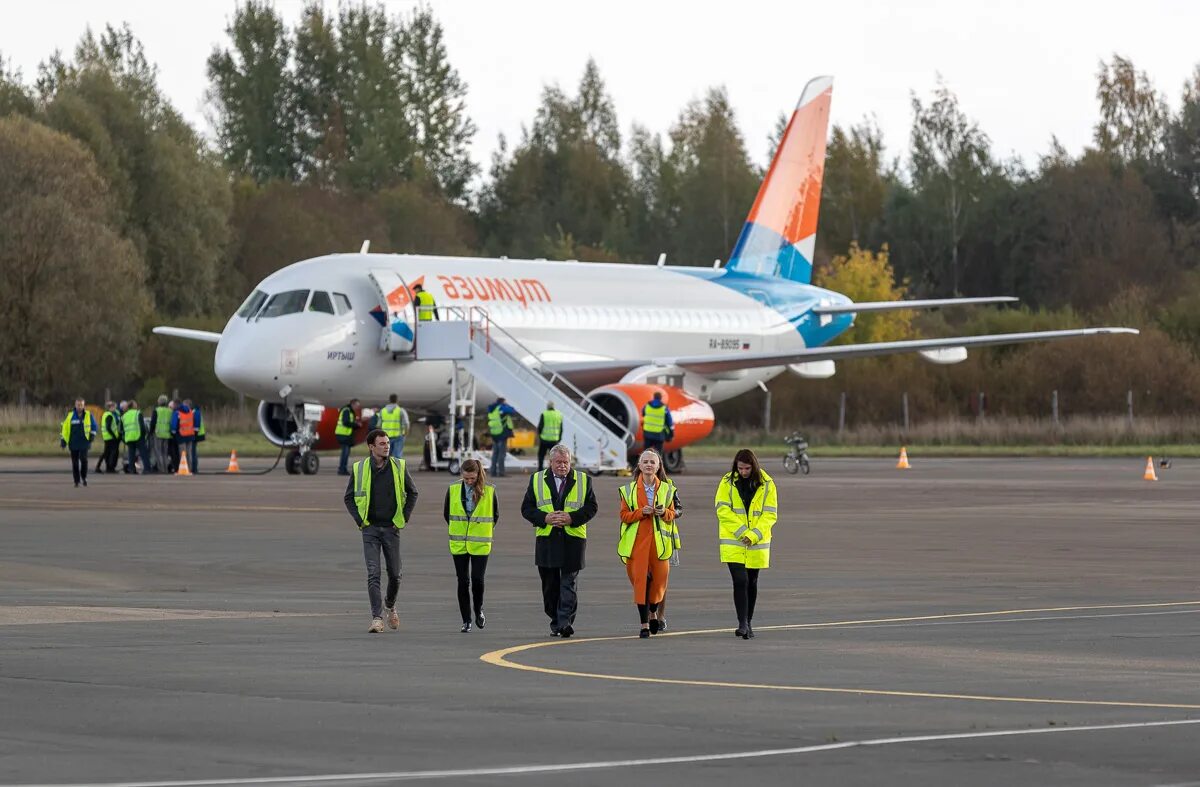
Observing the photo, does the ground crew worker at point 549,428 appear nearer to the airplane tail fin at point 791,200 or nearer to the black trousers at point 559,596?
the airplane tail fin at point 791,200

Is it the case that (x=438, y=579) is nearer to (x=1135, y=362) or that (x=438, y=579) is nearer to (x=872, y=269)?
(x=1135, y=362)

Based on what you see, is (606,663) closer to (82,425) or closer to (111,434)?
(82,425)

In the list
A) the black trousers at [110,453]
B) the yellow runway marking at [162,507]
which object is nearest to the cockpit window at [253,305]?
the black trousers at [110,453]

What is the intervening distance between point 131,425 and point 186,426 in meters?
1.04

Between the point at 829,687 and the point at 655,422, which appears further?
the point at 655,422

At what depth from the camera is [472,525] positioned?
16.0 m

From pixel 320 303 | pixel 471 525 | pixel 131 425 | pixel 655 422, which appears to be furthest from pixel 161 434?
pixel 471 525

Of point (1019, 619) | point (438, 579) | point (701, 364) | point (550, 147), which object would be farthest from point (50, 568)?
point (550, 147)

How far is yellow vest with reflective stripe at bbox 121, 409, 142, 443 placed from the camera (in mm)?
42094

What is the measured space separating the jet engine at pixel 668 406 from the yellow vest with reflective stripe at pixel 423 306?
3.55 meters

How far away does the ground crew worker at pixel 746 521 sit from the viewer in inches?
607

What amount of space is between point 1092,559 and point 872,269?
60551mm

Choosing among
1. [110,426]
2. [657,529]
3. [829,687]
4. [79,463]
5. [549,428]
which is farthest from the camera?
[110,426]

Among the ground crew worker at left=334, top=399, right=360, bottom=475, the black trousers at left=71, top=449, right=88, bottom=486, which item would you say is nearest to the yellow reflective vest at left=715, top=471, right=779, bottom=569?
the black trousers at left=71, top=449, right=88, bottom=486
